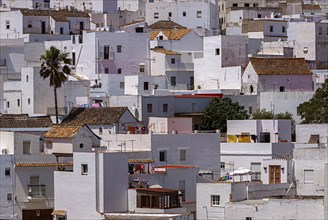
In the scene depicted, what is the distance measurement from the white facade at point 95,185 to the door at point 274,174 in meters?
7.71

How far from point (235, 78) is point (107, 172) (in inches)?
1306

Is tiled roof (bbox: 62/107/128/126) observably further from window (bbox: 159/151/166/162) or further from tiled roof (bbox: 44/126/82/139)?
window (bbox: 159/151/166/162)

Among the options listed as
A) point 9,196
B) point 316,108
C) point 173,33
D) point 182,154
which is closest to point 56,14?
point 173,33

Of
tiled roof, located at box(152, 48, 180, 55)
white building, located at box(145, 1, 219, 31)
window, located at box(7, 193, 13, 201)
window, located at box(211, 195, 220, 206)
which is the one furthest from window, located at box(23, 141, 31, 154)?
white building, located at box(145, 1, 219, 31)

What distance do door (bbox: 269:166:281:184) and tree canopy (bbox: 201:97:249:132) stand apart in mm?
15766

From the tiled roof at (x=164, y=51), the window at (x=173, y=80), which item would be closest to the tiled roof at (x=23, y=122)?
the window at (x=173, y=80)

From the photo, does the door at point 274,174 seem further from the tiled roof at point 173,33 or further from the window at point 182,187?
the tiled roof at point 173,33

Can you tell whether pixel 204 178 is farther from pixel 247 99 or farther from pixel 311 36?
pixel 311 36

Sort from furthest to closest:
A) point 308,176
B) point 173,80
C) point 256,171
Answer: point 173,80 < point 256,171 < point 308,176

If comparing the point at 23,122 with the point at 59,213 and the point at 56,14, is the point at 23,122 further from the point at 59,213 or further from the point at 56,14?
the point at 56,14

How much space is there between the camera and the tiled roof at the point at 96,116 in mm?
74812

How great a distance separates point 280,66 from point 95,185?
32.8m

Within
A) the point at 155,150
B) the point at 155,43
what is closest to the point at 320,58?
A: the point at 155,43

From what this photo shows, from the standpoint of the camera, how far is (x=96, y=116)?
75.8m
